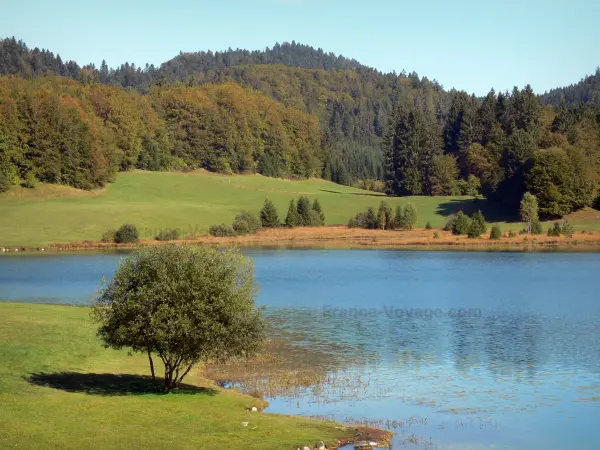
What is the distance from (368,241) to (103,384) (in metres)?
81.7

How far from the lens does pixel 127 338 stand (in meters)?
25.6

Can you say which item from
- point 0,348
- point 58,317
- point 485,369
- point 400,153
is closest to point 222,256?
point 0,348

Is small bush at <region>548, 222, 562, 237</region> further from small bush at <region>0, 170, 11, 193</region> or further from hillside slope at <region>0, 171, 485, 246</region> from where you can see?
small bush at <region>0, 170, 11, 193</region>

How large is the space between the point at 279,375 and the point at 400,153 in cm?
12810

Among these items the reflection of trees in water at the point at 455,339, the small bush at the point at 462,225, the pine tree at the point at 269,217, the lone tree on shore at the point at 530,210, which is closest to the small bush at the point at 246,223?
the pine tree at the point at 269,217

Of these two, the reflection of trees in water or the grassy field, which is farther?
the grassy field

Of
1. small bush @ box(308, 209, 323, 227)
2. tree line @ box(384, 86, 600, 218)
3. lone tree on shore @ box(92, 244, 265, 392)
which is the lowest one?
lone tree on shore @ box(92, 244, 265, 392)

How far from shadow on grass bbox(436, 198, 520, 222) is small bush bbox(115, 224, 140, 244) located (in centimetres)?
5262

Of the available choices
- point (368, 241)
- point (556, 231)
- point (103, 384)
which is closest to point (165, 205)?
point (368, 241)

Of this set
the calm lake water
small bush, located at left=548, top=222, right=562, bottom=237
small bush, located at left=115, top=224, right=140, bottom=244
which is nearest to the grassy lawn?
the calm lake water

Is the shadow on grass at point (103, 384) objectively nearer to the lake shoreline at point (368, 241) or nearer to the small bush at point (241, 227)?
the lake shoreline at point (368, 241)

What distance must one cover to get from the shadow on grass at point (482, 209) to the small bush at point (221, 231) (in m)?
38.2

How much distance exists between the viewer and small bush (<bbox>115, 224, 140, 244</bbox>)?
335 ft

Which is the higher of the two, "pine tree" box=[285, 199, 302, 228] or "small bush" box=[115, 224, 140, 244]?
"pine tree" box=[285, 199, 302, 228]
